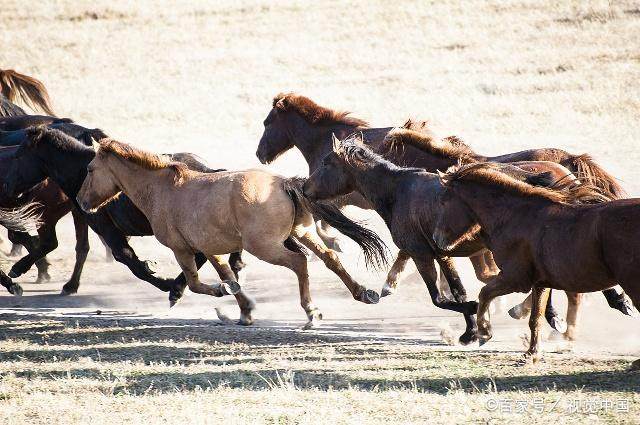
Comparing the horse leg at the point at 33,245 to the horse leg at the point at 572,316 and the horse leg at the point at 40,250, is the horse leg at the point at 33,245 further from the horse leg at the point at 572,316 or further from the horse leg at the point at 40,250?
the horse leg at the point at 572,316

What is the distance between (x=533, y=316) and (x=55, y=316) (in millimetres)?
5675

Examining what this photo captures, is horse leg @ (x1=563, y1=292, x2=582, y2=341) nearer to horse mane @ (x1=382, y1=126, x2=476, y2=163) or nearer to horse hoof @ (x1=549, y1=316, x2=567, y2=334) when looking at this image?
horse hoof @ (x1=549, y1=316, x2=567, y2=334)

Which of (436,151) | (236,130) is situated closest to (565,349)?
(436,151)

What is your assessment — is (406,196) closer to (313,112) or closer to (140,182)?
(140,182)

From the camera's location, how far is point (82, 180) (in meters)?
11.7

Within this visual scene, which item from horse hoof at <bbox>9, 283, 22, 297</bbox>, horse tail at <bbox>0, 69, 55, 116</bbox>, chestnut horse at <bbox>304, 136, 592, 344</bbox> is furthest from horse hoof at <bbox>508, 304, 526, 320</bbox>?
horse tail at <bbox>0, 69, 55, 116</bbox>

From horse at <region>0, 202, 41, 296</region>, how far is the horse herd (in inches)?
1.1

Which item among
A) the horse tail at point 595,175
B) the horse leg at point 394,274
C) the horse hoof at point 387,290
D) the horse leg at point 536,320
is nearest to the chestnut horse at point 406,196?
the horse tail at point 595,175

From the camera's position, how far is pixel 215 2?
33.0m

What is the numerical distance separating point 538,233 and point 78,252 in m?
6.97

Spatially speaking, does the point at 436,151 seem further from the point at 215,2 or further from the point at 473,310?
the point at 215,2

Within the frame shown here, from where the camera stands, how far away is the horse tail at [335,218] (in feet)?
31.9

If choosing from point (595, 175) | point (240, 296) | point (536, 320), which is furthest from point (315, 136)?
point (536, 320)

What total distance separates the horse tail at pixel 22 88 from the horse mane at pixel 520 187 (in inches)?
432
